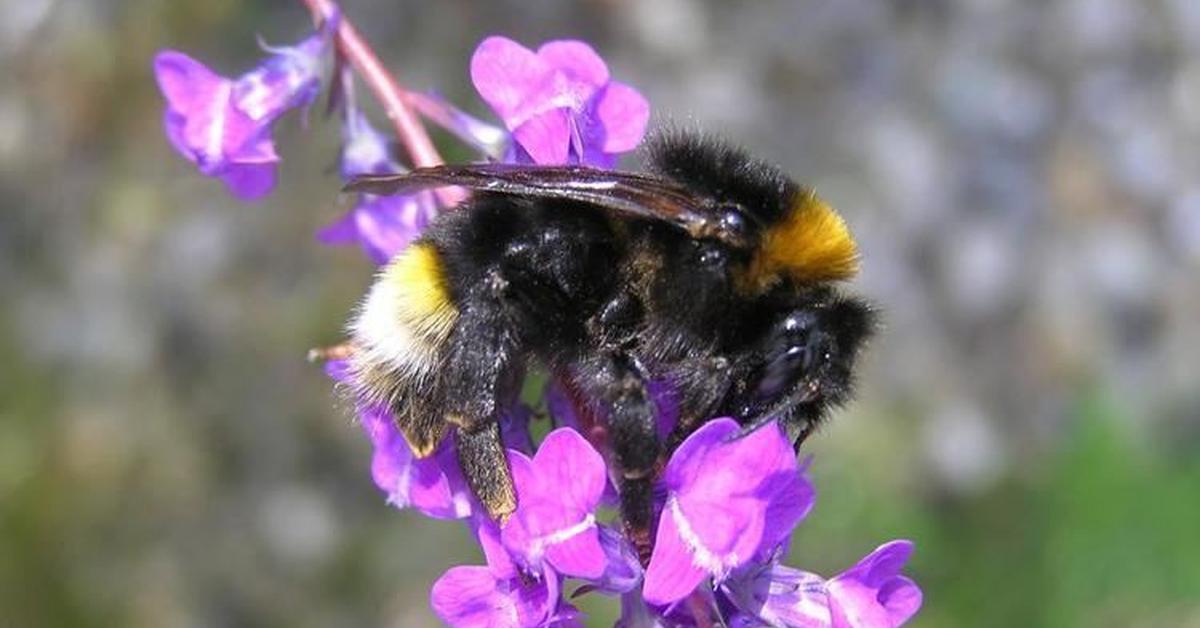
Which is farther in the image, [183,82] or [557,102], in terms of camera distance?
[183,82]

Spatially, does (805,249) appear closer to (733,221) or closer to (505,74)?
(733,221)

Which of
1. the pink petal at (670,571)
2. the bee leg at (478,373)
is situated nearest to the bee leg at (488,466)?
the bee leg at (478,373)

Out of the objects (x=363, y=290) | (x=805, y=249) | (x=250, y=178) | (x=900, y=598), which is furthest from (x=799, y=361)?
(x=363, y=290)

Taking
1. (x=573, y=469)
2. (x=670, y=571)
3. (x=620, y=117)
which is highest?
(x=620, y=117)

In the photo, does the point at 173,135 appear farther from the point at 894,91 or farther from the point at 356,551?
the point at 894,91

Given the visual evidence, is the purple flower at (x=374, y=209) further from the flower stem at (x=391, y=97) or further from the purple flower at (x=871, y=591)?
the purple flower at (x=871, y=591)

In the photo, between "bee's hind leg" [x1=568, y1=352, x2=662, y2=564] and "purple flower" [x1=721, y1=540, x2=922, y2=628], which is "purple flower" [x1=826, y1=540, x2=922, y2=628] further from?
"bee's hind leg" [x1=568, y1=352, x2=662, y2=564]
